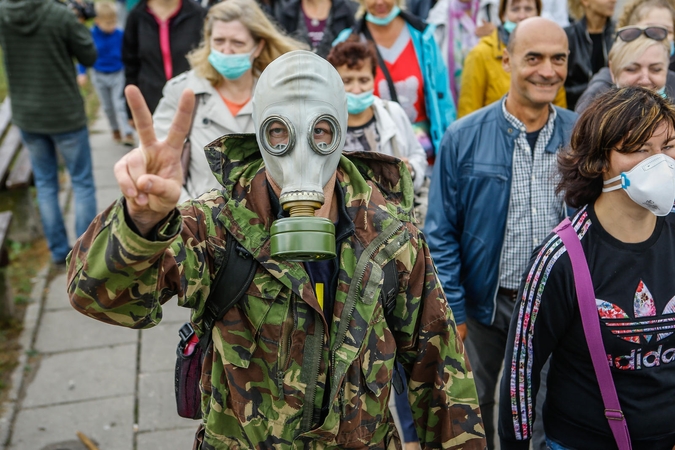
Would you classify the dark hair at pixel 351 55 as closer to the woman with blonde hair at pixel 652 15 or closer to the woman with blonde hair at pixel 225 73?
the woman with blonde hair at pixel 225 73

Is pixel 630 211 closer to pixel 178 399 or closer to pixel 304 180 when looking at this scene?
pixel 304 180

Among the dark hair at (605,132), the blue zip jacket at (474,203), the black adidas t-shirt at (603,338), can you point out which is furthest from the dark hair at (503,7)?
the black adidas t-shirt at (603,338)

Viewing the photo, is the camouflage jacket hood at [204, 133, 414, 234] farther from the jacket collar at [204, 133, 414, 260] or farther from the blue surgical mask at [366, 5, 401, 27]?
the blue surgical mask at [366, 5, 401, 27]

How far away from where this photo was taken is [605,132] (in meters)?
2.62

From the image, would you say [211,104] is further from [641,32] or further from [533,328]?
[641,32]

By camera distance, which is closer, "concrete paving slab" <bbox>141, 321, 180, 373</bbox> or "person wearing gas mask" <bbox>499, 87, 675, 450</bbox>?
"person wearing gas mask" <bbox>499, 87, 675, 450</bbox>

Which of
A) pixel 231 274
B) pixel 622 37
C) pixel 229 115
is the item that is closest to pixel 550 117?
pixel 622 37

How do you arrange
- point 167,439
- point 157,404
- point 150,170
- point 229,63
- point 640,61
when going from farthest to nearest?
1. point 157,404
2. point 167,439
3. point 229,63
4. point 640,61
5. point 150,170

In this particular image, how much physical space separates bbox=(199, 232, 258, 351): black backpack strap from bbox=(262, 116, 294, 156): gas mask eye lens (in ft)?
0.96

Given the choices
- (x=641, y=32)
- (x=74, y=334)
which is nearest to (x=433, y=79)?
(x=641, y=32)

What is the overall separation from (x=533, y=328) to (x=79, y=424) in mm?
3030

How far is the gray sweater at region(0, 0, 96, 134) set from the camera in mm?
5750

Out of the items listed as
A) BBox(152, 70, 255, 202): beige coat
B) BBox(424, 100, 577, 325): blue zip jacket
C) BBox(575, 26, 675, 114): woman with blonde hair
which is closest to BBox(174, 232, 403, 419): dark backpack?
BBox(424, 100, 577, 325): blue zip jacket

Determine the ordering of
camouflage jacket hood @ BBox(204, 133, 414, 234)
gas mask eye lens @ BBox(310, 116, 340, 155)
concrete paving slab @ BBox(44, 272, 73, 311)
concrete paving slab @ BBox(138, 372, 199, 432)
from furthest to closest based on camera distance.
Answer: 1. concrete paving slab @ BBox(44, 272, 73, 311)
2. concrete paving slab @ BBox(138, 372, 199, 432)
3. camouflage jacket hood @ BBox(204, 133, 414, 234)
4. gas mask eye lens @ BBox(310, 116, 340, 155)
